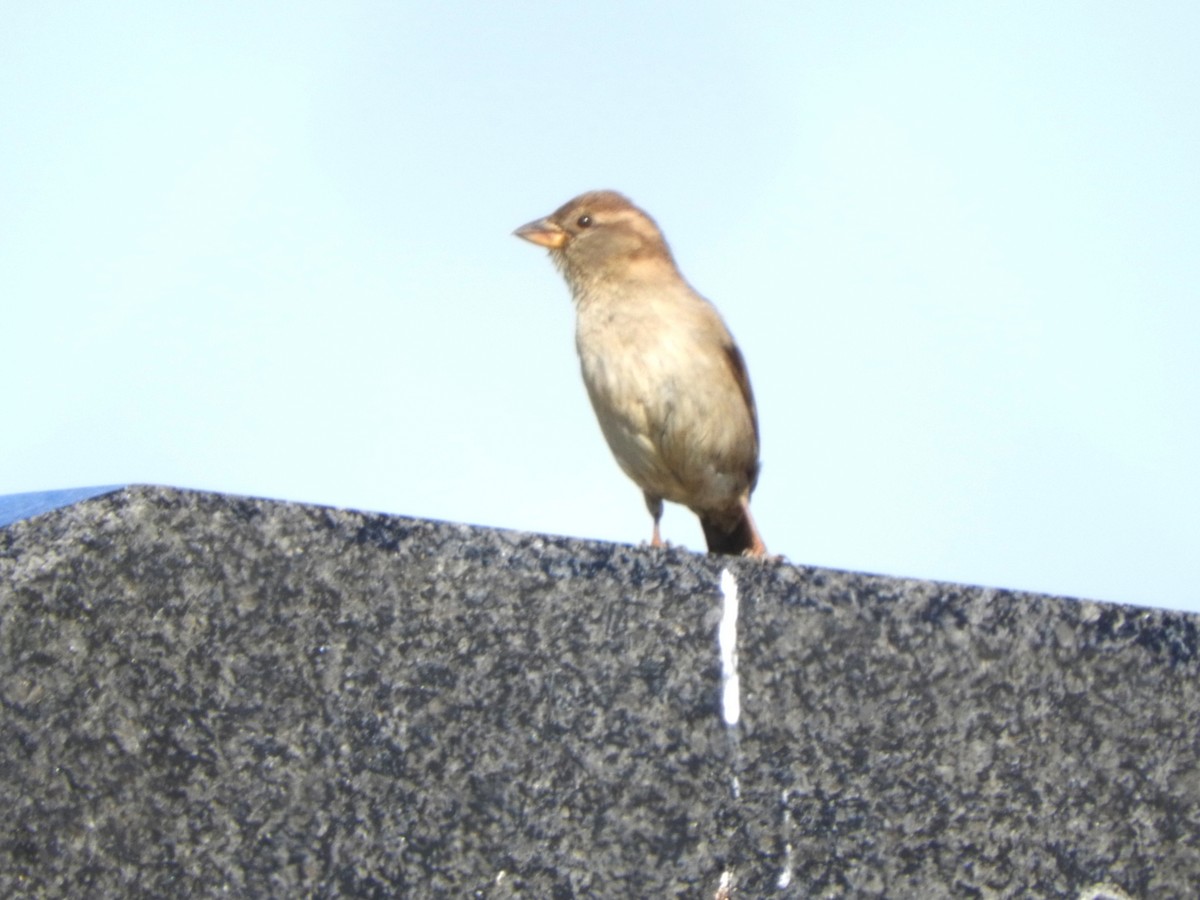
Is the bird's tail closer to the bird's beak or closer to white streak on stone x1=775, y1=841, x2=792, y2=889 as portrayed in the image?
the bird's beak

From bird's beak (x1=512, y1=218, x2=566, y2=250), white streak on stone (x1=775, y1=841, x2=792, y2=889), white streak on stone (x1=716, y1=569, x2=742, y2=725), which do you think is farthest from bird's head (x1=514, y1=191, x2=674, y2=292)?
white streak on stone (x1=775, y1=841, x2=792, y2=889)

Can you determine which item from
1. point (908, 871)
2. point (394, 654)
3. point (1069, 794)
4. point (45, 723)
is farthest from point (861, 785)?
point (45, 723)

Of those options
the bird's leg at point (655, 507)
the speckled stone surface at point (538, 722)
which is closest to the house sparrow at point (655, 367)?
the bird's leg at point (655, 507)

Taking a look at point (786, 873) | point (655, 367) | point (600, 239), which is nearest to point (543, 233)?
point (600, 239)

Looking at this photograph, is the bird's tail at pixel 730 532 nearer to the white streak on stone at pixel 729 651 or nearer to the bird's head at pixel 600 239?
the bird's head at pixel 600 239

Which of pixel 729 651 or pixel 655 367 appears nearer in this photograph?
pixel 729 651

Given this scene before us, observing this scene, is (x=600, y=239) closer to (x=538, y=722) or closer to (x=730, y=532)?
(x=730, y=532)
